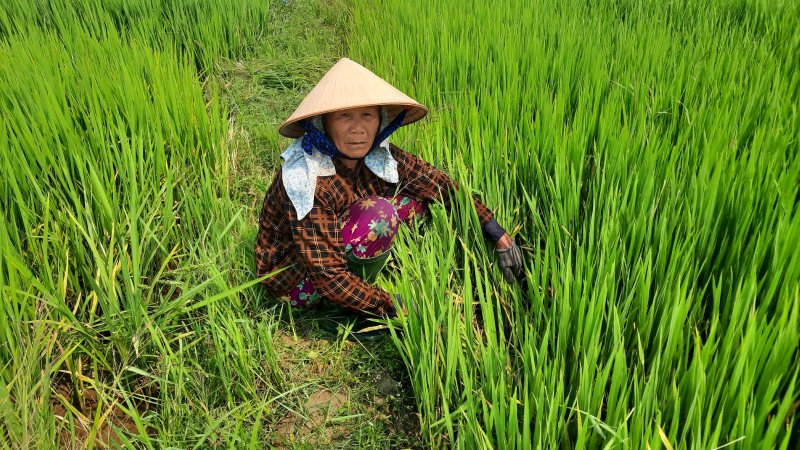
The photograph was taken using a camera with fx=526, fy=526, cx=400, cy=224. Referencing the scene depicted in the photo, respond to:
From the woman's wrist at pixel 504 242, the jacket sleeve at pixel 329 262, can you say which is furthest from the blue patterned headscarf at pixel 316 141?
the woman's wrist at pixel 504 242

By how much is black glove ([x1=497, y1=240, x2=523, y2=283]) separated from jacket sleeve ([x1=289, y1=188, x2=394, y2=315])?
0.35 m

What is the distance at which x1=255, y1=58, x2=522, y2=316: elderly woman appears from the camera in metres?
1.43

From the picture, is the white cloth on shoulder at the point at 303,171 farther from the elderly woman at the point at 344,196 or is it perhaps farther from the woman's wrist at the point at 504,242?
the woman's wrist at the point at 504,242

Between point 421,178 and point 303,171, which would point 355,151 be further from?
point 421,178

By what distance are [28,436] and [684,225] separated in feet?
4.96

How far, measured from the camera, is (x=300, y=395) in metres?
1.45

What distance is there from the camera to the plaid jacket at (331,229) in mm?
1466

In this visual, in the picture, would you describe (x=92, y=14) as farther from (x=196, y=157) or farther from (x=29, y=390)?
(x=29, y=390)

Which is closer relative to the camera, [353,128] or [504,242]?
[353,128]

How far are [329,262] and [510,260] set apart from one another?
0.53m

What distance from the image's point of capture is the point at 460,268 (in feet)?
5.33

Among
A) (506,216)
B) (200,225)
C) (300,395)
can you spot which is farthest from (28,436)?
(506,216)

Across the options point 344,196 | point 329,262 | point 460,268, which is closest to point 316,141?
point 344,196

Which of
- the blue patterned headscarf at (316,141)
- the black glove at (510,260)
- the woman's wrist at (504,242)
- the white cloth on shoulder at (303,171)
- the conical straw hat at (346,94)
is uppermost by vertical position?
the conical straw hat at (346,94)
